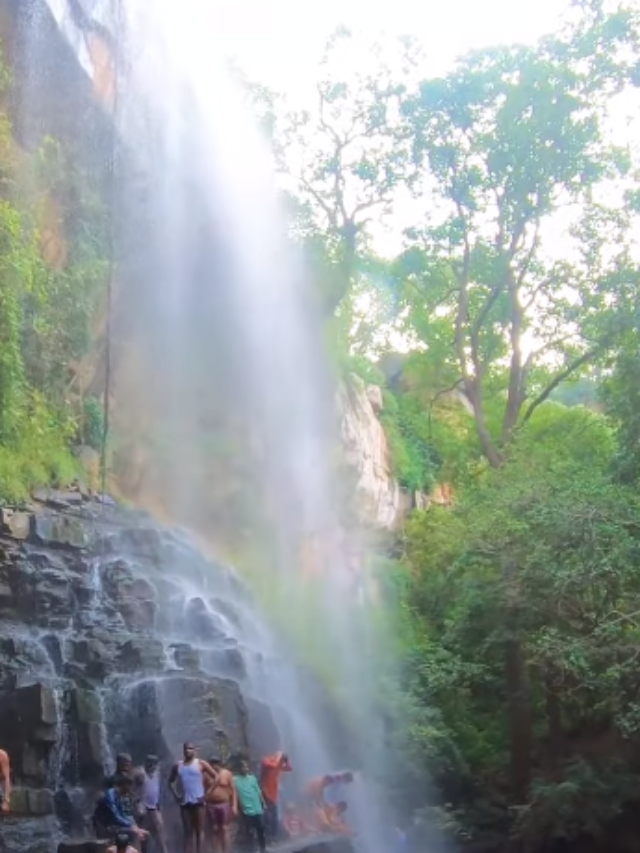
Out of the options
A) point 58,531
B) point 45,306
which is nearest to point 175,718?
point 58,531

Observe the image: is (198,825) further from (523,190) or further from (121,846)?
(523,190)

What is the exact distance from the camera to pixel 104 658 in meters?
13.4

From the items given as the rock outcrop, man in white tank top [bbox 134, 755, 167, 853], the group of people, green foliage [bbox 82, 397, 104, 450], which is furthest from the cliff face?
man in white tank top [bbox 134, 755, 167, 853]

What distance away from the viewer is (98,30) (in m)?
20.7

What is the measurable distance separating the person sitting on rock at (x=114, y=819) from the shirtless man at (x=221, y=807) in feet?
3.71

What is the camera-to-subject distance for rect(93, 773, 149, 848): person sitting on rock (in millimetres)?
9266

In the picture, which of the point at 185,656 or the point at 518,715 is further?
the point at 518,715

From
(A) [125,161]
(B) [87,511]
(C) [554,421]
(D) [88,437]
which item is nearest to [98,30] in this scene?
(A) [125,161]

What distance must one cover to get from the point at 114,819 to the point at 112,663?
13.5 feet

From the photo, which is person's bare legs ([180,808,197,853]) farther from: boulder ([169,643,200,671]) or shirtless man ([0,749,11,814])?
boulder ([169,643,200,671])

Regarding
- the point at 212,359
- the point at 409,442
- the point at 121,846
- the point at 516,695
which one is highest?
the point at 212,359

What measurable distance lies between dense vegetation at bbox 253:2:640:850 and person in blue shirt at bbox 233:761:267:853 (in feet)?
13.3

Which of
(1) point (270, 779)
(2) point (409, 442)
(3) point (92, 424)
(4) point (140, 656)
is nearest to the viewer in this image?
(1) point (270, 779)

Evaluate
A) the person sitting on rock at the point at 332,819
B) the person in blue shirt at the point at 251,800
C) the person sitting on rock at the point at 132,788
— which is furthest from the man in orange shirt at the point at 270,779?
the person sitting on rock at the point at 132,788
